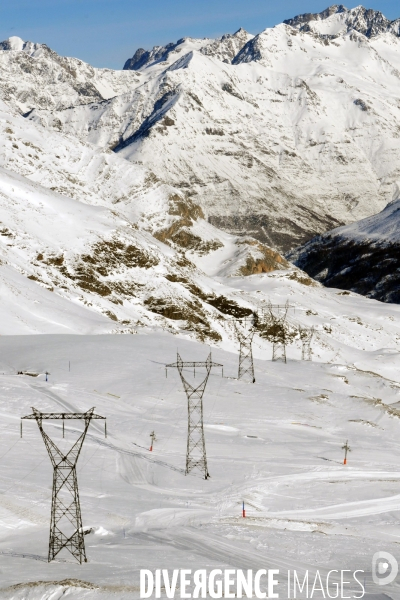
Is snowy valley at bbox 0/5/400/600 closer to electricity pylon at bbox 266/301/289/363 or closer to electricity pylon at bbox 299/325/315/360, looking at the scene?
electricity pylon at bbox 299/325/315/360

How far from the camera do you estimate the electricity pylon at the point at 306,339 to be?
148075 millimetres

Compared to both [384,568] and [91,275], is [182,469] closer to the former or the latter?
[384,568]

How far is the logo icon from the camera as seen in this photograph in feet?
139

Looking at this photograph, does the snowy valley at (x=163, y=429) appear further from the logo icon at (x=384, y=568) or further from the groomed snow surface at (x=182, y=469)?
the logo icon at (x=384, y=568)

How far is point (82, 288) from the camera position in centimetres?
15000

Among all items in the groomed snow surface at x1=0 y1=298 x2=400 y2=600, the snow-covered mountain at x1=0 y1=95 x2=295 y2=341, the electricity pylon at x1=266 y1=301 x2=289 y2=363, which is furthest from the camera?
the electricity pylon at x1=266 y1=301 x2=289 y2=363

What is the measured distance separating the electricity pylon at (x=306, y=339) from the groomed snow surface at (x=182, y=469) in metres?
30.4

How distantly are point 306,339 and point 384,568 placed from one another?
115m

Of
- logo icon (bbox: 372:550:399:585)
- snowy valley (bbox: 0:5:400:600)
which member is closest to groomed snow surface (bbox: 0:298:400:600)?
snowy valley (bbox: 0:5:400:600)

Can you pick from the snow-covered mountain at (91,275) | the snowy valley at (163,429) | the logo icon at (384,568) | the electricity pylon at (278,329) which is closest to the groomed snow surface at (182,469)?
the snowy valley at (163,429)

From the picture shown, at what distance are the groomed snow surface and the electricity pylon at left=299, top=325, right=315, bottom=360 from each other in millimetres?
30426

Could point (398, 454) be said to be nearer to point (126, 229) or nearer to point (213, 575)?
point (213, 575)

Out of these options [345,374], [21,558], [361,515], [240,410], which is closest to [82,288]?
[345,374]

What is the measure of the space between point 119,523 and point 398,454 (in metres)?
35.9
